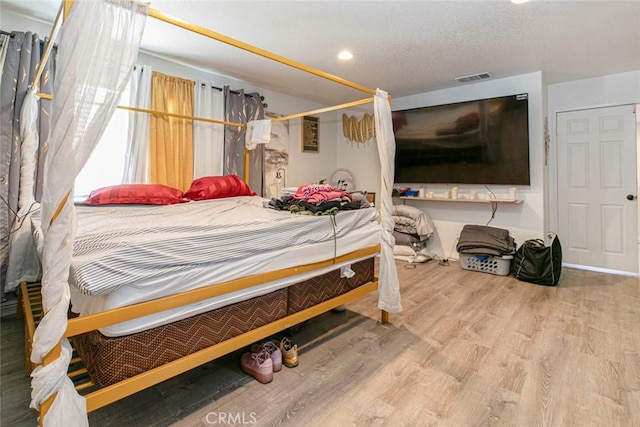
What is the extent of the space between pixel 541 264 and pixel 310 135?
12.0 feet

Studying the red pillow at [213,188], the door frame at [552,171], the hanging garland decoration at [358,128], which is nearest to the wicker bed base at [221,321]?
the red pillow at [213,188]

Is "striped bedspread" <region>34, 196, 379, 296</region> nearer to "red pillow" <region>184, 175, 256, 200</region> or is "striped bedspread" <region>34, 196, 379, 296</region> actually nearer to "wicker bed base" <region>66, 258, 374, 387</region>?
"wicker bed base" <region>66, 258, 374, 387</region>

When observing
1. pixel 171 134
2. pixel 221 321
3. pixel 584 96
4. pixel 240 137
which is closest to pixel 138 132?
pixel 171 134

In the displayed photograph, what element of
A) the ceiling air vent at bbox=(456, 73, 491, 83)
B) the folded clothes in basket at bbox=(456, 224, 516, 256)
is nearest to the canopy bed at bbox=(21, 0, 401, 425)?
the folded clothes in basket at bbox=(456, 224, 516, 256)

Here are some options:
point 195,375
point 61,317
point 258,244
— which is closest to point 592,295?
point 258,244

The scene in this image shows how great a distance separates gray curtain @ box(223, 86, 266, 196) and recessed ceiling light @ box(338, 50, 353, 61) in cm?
139

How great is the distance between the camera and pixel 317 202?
224 centimetres

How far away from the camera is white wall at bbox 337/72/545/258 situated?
3.85 m

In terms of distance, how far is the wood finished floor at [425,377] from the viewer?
4.85ft

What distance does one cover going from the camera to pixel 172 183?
343 centimetres

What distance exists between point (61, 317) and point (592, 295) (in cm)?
408

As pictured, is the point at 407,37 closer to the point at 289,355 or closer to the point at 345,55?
the point at 345,55

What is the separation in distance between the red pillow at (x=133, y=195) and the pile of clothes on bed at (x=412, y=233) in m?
3.01

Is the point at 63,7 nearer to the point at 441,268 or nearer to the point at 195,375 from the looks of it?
the point at 195,375
